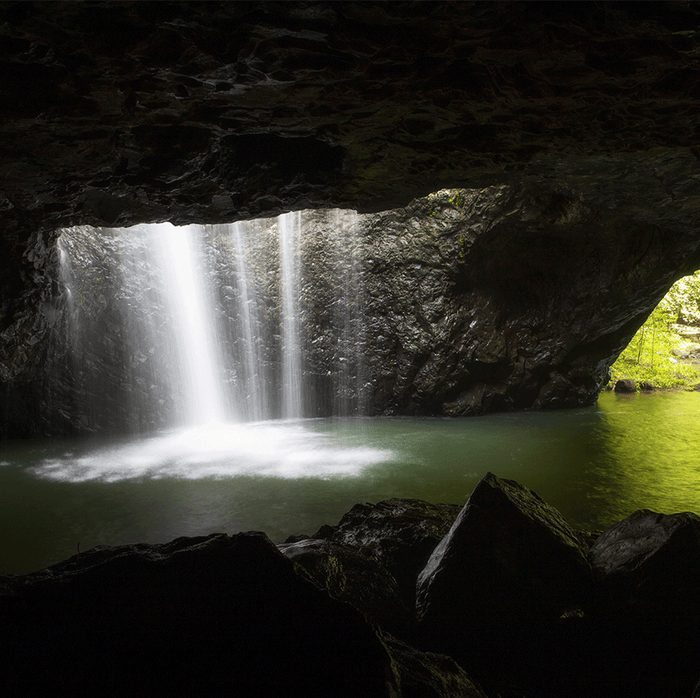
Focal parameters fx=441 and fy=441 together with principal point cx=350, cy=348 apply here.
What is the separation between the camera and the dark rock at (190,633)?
1.38m

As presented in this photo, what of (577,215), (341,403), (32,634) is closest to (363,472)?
(32,634)

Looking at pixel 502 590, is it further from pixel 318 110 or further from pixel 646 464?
pixel 646 464

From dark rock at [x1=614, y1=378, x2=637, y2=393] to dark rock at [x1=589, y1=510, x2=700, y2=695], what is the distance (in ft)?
51.0

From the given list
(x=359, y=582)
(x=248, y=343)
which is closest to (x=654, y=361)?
(x=248, y=343)

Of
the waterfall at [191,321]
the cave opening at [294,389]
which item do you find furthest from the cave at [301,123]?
the waterfall at [191,321]

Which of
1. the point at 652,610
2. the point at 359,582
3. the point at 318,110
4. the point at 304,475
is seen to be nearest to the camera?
the point at 652,610

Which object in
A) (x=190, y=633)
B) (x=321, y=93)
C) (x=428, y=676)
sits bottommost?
(x=428, y=676)

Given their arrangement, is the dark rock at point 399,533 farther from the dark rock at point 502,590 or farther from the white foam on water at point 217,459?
the white foam on water at point 217,459

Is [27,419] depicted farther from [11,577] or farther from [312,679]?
[312,679]

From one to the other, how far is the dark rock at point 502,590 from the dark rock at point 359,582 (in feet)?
0.42

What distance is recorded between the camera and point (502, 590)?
2.42m

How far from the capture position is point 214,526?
4152 mm

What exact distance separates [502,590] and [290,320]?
9999mm

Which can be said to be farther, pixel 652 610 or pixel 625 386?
pixel 625 386
